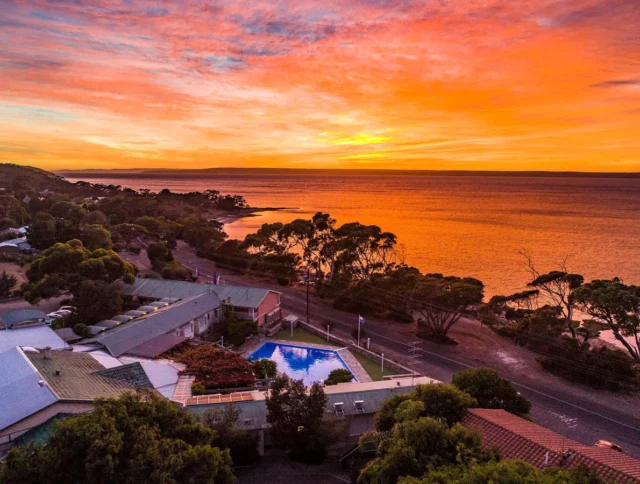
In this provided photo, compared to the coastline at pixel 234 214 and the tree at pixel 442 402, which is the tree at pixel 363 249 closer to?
the tree at pixel 442 402

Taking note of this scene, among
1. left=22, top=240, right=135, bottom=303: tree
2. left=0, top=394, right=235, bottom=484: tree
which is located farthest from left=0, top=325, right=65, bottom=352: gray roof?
left=0, top=394, right=235, bottom=484: tree

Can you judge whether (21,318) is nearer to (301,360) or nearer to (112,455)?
(301,360)

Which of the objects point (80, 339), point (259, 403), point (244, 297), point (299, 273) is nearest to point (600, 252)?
point (299, 273)

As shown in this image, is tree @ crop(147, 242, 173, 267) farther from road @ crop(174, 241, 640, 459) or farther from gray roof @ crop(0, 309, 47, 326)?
gray roof @ crop(0, 309, 47, 326)

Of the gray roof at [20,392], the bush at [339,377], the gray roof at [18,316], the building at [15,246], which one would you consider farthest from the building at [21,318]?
the building at [15,246]

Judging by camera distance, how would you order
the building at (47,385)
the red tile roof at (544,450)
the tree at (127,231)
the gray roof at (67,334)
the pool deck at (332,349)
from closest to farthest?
the red tile roof at (544,450)
the building at (47,385)
the gray roof at (67,334)
the pool deck at (332,349)
the tree at (127,231)
